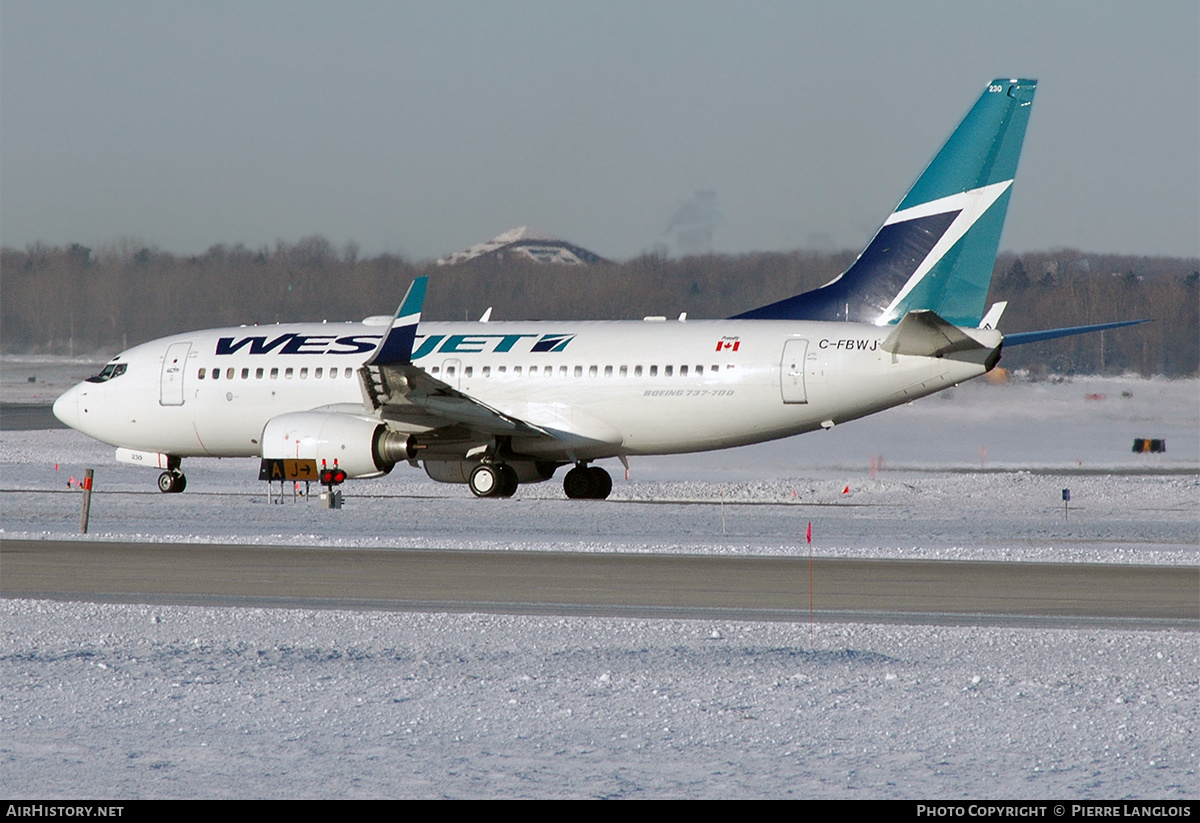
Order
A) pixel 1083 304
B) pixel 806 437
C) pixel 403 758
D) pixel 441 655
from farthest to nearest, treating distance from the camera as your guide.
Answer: pixel 1083 304 → pixel 806 437 → pixel 441 655 → pixel 403 758

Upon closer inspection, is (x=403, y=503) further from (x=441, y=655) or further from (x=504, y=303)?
(x=504, y=303)

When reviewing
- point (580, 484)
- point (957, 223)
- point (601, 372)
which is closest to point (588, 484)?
point (580, 484)

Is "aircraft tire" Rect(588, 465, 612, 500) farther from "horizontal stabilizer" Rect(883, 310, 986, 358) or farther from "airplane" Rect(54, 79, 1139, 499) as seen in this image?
"horizontal stabilizer" Rect(883, 310, 986, 358)

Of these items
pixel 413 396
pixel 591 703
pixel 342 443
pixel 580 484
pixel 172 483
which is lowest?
pixel 591 703

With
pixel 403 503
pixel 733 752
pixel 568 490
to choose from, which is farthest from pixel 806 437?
pixel 733 752

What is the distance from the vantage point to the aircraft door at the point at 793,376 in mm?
26828

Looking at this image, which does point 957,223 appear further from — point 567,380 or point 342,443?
point 342,443

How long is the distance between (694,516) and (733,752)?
677 inches

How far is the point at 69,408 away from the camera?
33.4m

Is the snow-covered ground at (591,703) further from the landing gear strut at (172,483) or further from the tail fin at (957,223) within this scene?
the landing gear strut at (172,483)

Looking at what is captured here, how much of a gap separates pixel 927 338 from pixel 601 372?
6.57 meters

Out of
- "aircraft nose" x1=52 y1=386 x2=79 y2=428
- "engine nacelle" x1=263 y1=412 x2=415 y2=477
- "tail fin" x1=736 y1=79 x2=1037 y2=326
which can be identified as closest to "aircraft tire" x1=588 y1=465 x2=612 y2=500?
"engine nacelle" x1=263 y1=412 x2=415 y2=477

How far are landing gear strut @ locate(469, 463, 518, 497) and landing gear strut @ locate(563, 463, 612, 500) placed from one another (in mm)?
1288
